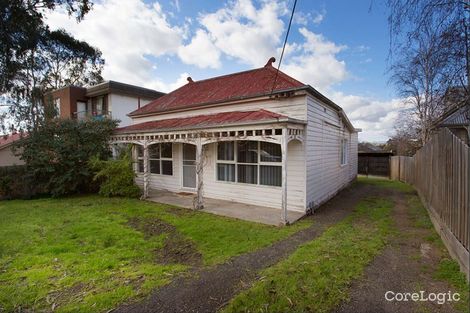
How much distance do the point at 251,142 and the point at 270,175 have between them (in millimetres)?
1348

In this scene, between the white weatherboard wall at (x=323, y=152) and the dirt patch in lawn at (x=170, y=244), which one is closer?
the dirt patch in lawn at (x=170, y=244)

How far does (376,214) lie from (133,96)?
57.5ft

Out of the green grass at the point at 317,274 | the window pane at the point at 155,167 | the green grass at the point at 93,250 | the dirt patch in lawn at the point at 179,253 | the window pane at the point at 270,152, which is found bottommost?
the dirt patch in lawn at the point at 179,253

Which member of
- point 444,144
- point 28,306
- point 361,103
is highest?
point 361,103

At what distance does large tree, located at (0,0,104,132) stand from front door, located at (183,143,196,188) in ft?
22.2

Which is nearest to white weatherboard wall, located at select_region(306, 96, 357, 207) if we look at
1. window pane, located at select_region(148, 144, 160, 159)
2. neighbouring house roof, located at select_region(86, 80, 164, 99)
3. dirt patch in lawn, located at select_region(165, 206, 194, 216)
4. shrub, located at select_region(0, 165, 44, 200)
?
dirt patch in lawn, located at select_region(165, 206, 194, 216)

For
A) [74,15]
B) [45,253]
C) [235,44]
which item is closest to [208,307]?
[45,253]

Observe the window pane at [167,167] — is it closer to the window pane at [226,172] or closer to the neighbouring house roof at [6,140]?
the window pane at [226,172]

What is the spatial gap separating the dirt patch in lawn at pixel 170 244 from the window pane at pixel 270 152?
12.3 feet

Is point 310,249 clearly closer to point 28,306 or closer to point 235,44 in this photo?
point 28,306

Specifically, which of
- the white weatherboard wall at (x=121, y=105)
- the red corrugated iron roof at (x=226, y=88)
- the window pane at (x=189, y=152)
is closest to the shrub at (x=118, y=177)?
the window pane at (x=189, y=152)

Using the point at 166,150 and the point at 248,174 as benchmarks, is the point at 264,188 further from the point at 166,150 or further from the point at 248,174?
the point at 166,150

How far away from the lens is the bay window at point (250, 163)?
805 cm

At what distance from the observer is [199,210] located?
802 centimetres
